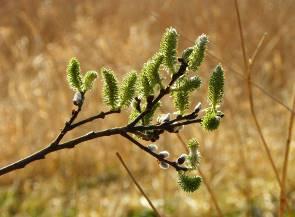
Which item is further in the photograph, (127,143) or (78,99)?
(127,143)

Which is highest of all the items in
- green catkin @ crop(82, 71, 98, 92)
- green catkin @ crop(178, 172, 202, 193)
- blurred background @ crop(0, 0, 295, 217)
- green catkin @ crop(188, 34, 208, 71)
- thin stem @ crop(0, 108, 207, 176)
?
blurred background @ crop(0, 0, 295, 217)

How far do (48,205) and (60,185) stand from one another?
222 mm

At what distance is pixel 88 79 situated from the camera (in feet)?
2.64

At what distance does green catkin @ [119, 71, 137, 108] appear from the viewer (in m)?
0.77

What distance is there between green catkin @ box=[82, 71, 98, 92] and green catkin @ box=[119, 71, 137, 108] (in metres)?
0.05

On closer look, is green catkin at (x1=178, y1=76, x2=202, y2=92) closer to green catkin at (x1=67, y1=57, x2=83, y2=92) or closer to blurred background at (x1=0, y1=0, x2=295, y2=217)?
green catkin at (x1=67, y1=57, x2=83, y2=92)

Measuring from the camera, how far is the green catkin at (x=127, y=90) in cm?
77

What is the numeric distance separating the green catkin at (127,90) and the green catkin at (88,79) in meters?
0.05

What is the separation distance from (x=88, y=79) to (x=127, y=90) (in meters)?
0.06

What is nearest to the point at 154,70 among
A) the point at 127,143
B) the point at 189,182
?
the point at 189,182

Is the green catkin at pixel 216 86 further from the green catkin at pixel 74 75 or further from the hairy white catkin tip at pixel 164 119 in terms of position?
the green catkin at pixel 74 75

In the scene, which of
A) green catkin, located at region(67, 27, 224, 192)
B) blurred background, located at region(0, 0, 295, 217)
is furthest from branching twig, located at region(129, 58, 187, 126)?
blurred background, located at region(0, 0, 295, 217)

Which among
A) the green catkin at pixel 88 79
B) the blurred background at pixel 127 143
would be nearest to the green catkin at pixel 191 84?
the green catkin at pixel 88 79

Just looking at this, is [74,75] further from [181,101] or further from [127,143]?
[127,143]
